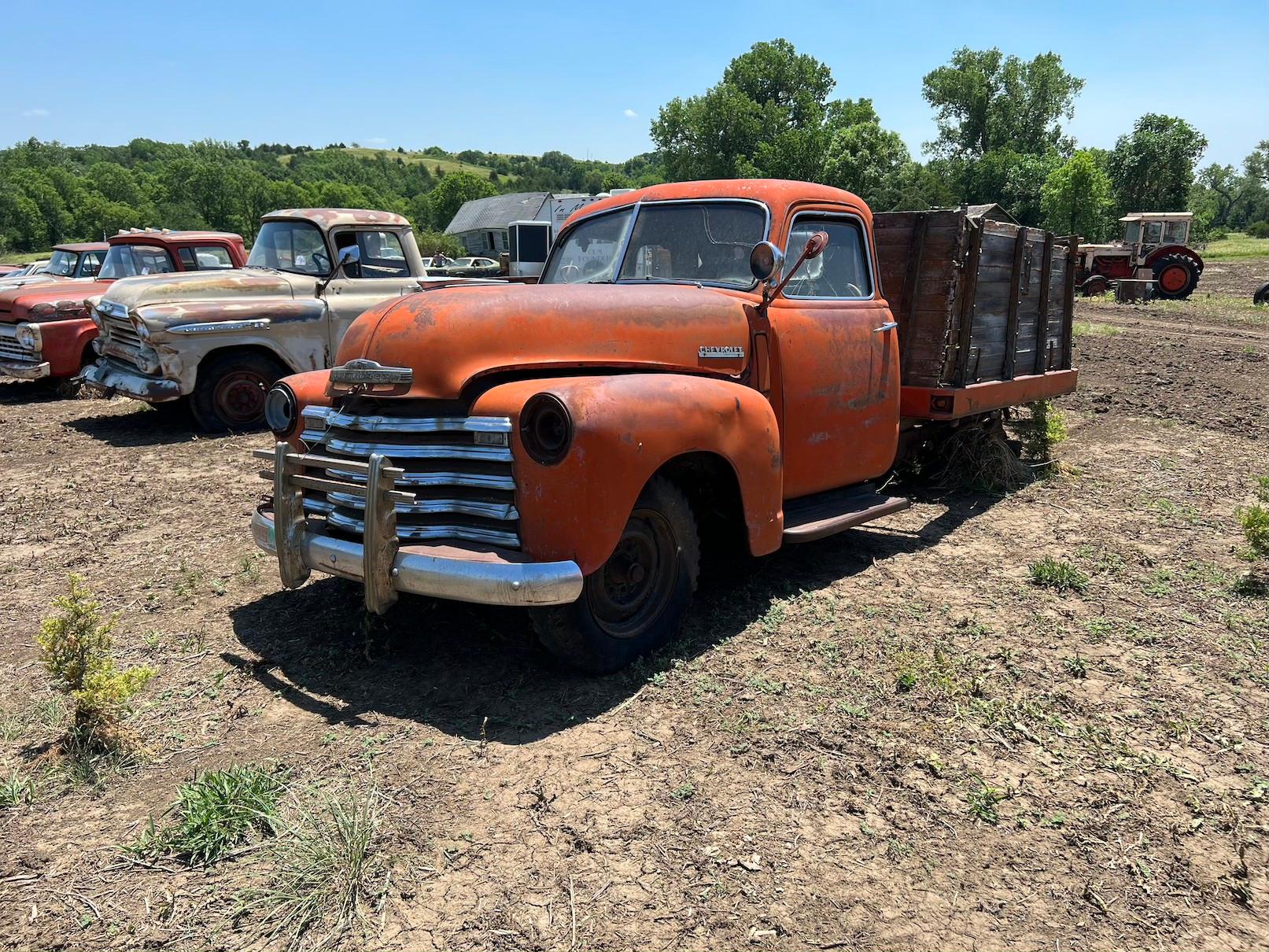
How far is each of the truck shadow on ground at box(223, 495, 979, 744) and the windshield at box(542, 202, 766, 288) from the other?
173 cm

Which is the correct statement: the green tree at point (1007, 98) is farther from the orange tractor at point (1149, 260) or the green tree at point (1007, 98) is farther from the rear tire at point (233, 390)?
the rear tire at point (233, 390)

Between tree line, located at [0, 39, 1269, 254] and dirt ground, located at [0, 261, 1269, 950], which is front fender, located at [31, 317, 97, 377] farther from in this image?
tree line, located at [0, 39, 1269, 254]

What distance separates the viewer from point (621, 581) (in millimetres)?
3840

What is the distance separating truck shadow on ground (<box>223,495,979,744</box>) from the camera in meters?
3.57

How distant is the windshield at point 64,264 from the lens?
13.6 meters

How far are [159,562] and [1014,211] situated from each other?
61412mm

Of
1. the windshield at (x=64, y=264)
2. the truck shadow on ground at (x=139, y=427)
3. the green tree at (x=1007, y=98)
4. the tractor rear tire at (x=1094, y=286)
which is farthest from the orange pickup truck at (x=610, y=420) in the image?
the green tree at (x=1007, y=98)

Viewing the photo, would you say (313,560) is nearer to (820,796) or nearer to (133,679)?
(133,679)

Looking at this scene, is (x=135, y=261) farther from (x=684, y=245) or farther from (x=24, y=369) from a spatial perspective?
(x=684, y=245)

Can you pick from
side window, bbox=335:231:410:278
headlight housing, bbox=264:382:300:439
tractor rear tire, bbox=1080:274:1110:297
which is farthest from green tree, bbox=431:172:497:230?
headlight housing, bbox=264:382:300:439

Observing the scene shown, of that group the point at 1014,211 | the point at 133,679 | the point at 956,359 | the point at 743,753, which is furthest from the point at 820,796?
the point at 1014,211

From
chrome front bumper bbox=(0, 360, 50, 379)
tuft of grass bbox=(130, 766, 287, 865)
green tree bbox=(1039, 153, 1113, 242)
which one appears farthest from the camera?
green tree bbox=(1039, 153, 1113, 242)

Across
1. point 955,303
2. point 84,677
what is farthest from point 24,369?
point 955,303

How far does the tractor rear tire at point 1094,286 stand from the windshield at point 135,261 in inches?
952
